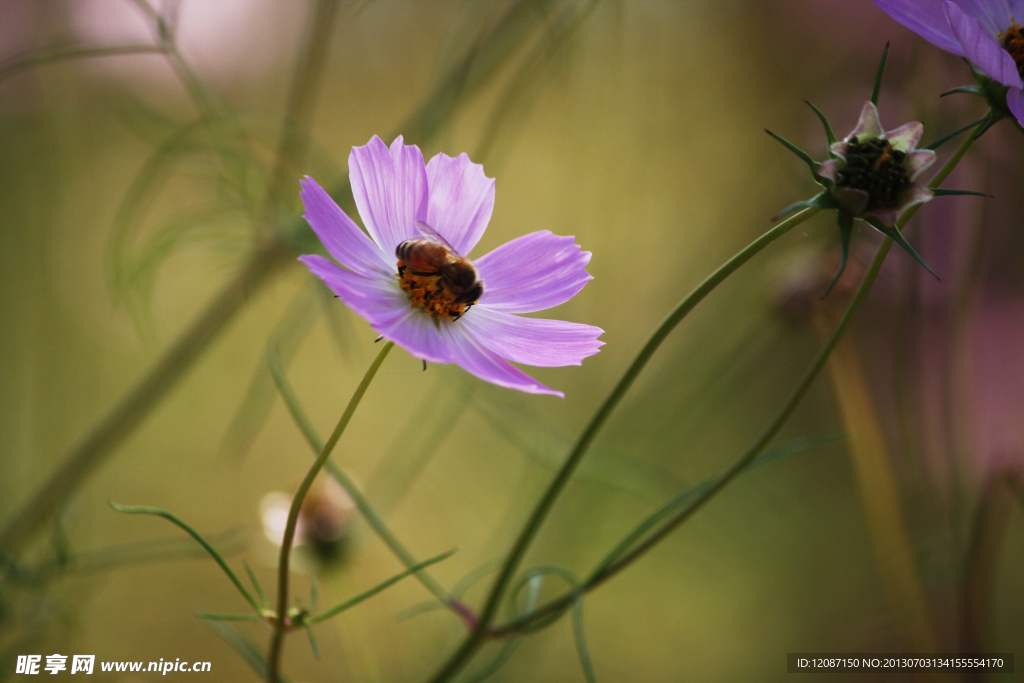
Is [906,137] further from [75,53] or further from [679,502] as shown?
[75,53]

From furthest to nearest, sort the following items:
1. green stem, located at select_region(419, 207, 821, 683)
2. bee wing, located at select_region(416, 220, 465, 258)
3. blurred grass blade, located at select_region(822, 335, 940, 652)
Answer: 1. blurred grass blade, located at select_region(822, 335, 940, 652)
2. bee wing, located at select_region(416, 220, 465, 258)
3. green stem, located at select_region(419, 207, 821, 683)

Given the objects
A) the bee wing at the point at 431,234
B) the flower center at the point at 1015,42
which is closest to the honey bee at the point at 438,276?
the bee wing at the point at 431,234

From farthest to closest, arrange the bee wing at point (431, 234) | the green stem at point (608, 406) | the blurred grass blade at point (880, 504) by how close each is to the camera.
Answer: the blurred grass blade at point (880, 504) < the bee wing at point (431, 234) < the green stem at point (608, 406)

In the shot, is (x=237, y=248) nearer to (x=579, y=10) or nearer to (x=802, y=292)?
(x=579, y=10)

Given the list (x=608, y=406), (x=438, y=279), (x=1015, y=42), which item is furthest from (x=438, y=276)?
(x=1015, y=42)

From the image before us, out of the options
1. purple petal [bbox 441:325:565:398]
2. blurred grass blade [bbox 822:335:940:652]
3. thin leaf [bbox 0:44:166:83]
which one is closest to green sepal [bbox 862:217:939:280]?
purple petal [bbox 441:325:565:398]

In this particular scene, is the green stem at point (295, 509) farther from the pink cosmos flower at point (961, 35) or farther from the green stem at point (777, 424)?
the pink cosmos flower at point (961, 35)

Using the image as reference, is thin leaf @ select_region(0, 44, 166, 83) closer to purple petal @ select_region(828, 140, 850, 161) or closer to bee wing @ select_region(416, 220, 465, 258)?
bee wing @ select_region(416, 220, 465, 258)
